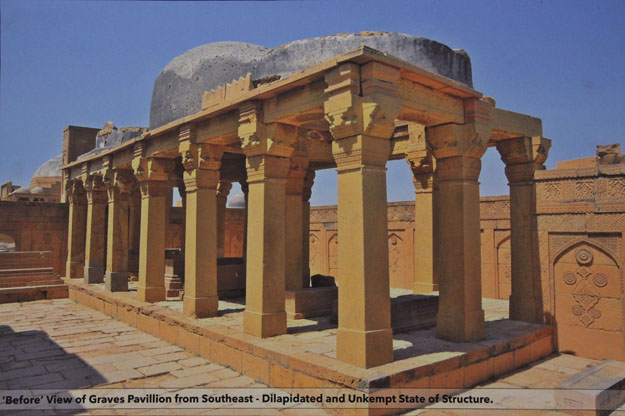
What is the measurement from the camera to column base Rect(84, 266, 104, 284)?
527 inches

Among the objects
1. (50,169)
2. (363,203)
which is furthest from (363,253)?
(50,169)

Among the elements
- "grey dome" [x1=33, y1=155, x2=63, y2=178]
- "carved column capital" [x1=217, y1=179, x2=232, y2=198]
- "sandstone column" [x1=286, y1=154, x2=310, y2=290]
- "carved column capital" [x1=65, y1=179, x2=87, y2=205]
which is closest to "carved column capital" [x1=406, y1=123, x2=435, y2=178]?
"sandstone column" [x1=286, y1=154, x2=310, y2=290]

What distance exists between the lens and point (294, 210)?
9477 millimetres

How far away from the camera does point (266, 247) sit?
6773mm

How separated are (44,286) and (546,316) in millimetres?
13392

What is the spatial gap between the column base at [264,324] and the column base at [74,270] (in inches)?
404

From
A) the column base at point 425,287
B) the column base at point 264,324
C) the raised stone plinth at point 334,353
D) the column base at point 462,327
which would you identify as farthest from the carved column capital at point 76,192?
the column base at point 462,327

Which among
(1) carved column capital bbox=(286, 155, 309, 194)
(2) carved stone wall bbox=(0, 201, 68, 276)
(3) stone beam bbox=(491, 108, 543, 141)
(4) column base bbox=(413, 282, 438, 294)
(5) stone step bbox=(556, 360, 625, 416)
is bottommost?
(5) stone step bbox=(556, 360, 625, 416)

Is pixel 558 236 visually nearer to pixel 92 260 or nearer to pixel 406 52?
pixel 406 52

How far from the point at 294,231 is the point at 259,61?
11.3 ft

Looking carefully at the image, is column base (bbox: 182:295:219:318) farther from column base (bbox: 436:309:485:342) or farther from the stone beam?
the stone beam

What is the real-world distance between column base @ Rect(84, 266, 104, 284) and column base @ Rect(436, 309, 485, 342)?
10588mm

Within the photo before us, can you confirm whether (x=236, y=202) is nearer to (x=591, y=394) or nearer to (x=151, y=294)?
(x=151, y=294)

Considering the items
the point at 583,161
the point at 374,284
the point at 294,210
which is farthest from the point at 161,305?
the point at 583,161
